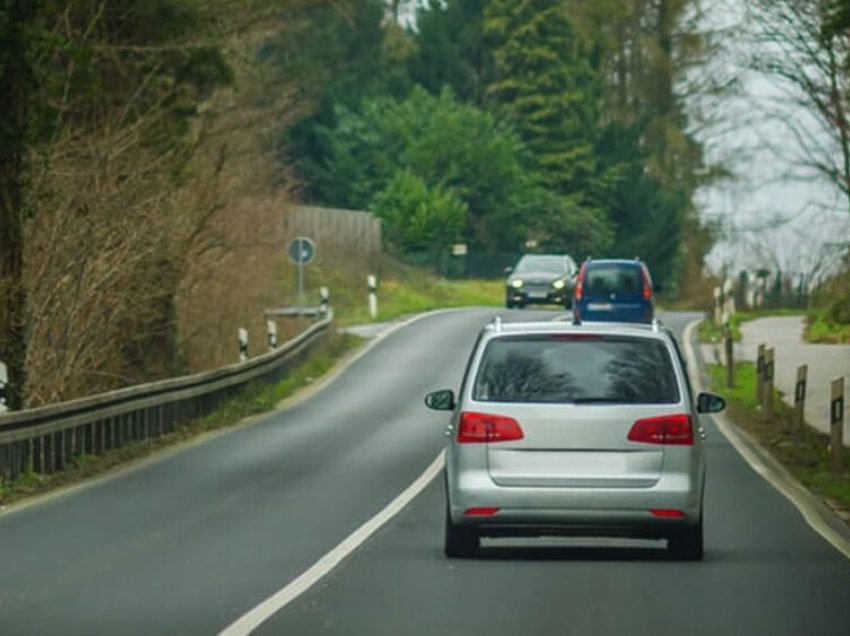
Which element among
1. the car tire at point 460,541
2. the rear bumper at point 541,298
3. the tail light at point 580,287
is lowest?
the rear bumper at point 541,298

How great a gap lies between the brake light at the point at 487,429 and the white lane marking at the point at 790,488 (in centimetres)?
279

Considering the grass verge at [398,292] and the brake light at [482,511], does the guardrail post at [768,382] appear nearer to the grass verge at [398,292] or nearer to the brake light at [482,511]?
the brake light at [482,511]

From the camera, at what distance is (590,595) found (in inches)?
567

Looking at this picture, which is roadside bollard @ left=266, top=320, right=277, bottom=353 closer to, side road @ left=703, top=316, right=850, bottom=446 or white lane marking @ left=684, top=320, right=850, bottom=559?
side road @ left=703, top=316, right=850, bottom=446

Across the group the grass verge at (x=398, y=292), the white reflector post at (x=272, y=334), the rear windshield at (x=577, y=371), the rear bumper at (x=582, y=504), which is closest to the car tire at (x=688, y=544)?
the rear bumper at (x=582, y=504)

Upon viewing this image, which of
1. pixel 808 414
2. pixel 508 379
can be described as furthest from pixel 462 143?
pixel 508 379

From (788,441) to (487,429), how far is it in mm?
16288

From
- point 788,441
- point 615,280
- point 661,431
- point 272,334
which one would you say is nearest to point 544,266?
point 272,334

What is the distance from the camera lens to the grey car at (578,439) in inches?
634

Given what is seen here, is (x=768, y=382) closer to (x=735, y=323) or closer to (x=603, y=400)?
(x=603, y=400)

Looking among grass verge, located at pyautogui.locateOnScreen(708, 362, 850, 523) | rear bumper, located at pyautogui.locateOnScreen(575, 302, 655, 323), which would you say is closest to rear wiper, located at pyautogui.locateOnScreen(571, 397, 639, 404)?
grass verge, located at pyautogui.locateOnScreen(708, 362, 850, 523)

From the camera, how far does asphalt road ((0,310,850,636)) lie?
13148 mm

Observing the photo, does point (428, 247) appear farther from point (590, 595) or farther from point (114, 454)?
point (590, 595)

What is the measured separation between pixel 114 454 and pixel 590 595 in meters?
15.4
